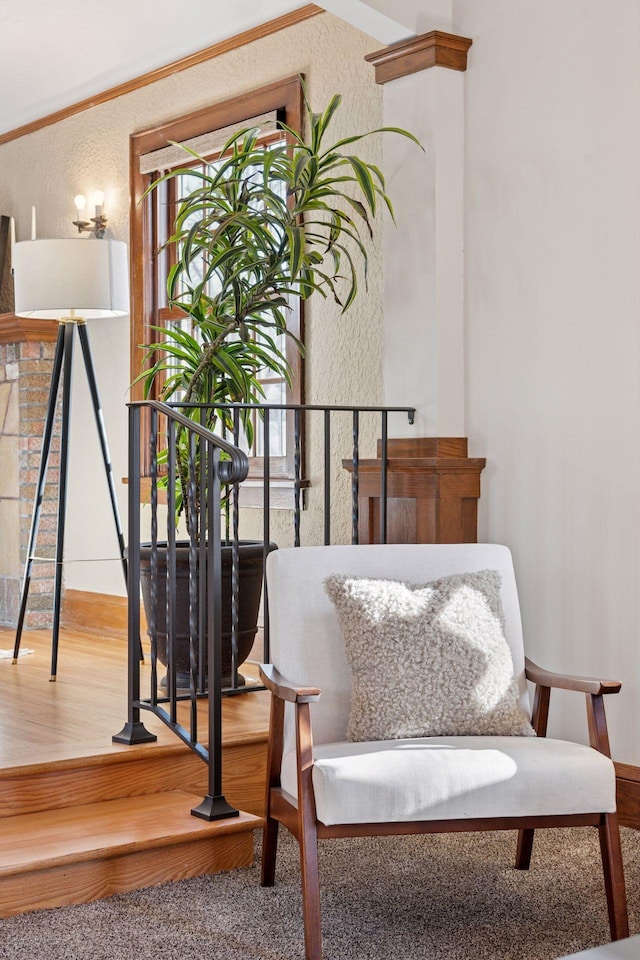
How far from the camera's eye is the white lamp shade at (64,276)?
4.41 m

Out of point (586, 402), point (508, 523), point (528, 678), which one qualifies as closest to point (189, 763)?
point (528, 678)

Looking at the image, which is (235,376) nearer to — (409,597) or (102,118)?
(409,597)

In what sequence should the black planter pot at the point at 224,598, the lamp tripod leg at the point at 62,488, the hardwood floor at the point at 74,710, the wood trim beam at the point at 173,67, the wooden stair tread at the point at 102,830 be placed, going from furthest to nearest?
the wood trim beam at the point at 173,67
the lamp tripod leg at the point at 62,488
the black planter pot at the point at 224,598
the hardwood floor at the point at 74,710
the wooden stair tread at the point at 102,830

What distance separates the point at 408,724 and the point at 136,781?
0.91m

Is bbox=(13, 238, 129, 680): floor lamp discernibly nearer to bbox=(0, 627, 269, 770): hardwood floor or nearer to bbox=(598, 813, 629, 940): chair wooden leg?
bbox=(0, 627, 269, 770): hardwood floor

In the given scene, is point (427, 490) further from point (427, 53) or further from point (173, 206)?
point (173, 206)

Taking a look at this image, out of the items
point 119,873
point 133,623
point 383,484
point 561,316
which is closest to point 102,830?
point 119,873

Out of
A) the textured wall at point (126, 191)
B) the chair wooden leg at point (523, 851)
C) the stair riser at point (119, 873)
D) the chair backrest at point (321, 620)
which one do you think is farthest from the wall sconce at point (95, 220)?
the chair wooden leg at point (523, 851)

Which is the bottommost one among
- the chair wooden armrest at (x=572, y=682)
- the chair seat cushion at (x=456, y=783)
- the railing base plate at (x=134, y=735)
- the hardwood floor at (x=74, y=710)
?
the hardwood floor at (x=74, y=710)

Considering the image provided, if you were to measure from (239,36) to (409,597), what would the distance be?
127 inches

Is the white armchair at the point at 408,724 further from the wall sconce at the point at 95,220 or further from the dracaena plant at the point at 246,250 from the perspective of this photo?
the wall sconce at the point at 95,220

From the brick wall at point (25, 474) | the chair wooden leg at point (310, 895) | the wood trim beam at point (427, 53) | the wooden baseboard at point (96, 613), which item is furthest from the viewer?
the brick wall at point (25, 474)

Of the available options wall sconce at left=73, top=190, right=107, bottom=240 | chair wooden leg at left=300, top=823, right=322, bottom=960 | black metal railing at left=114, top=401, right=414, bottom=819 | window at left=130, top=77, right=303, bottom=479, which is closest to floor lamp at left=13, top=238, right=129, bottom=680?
window at left=130, top=77, right=303, bottom=479

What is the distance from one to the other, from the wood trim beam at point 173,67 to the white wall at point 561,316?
118cm
